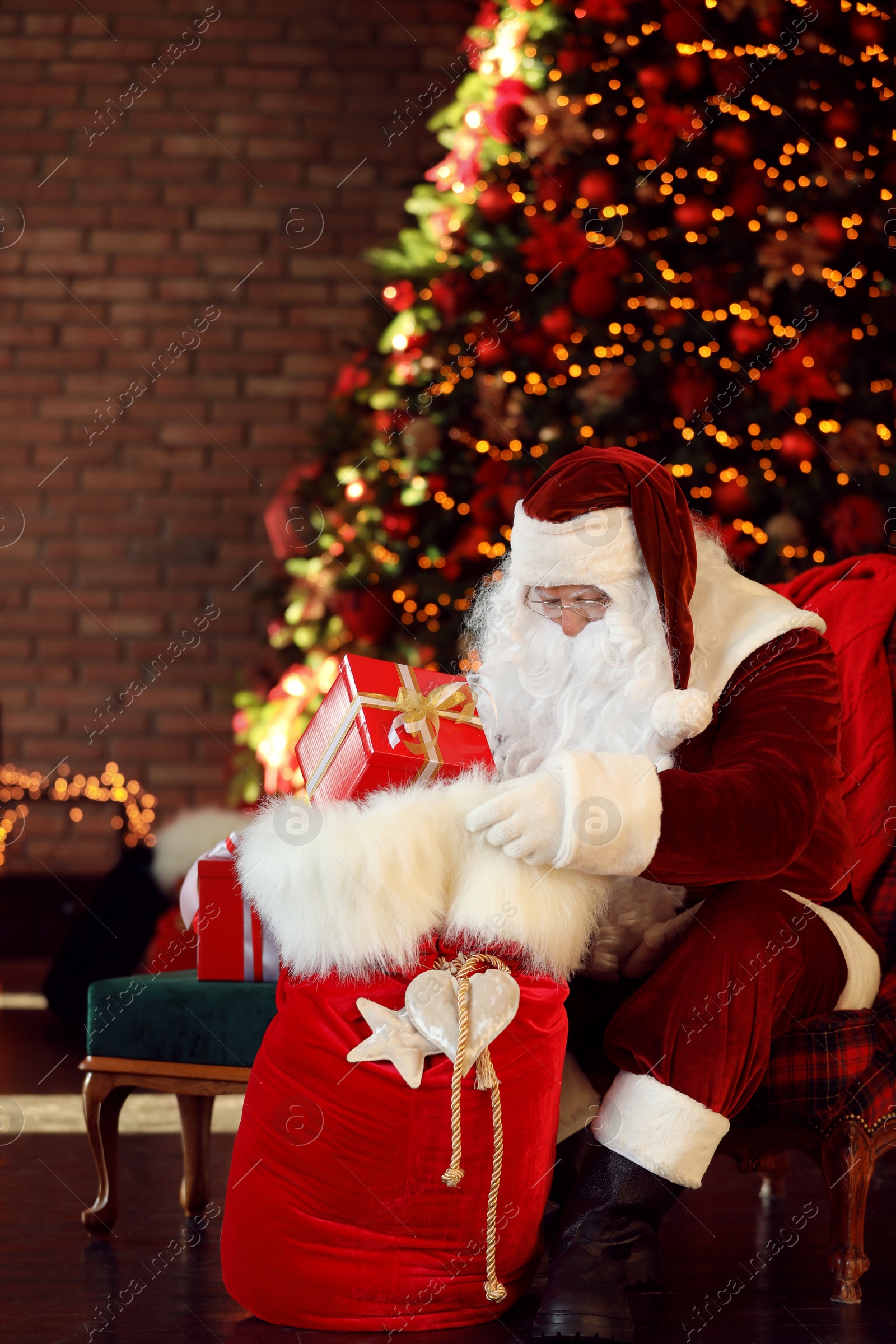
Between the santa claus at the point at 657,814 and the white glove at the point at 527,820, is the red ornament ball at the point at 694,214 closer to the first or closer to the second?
the santa claus at the point at 657,814

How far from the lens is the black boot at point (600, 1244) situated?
133cm

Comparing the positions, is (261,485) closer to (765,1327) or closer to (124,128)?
(124,128)

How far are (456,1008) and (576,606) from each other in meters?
0.56

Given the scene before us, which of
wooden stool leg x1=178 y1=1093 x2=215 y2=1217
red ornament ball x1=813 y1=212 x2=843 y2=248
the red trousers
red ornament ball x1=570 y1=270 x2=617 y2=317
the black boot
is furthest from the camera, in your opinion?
red ornament ball x1=570 y1=270 x2=617 y2=317

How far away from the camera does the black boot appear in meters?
1.33

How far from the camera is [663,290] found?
3.08 meters

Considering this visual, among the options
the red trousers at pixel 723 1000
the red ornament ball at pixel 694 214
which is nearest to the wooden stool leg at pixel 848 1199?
the red trousers at pixel 723 1000

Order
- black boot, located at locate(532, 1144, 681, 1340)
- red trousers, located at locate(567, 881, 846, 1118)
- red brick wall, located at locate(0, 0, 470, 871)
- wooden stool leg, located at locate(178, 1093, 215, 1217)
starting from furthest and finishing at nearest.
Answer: red brick wall, located at locate(0, 0, 470, 871) < wooden stool leg, located at locate(178, 1093, 215, 1217) < red trousers, located at locate(567, 881, 846, 1118) < black boot, located at locate(532, 1144, 681, 1340)

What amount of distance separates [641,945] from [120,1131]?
1.40 meters

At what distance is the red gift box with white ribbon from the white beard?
413 mm

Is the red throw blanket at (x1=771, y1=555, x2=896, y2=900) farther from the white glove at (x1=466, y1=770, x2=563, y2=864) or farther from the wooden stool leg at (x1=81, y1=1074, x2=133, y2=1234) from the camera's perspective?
the wooden stool leg at (x1=81, y1=1074, x2=133, y2=1234)

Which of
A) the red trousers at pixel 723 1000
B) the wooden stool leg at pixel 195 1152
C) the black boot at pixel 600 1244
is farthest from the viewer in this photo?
the wooden stool leg at pixel 195 1152

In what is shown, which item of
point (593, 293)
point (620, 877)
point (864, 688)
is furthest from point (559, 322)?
point (620, 877)

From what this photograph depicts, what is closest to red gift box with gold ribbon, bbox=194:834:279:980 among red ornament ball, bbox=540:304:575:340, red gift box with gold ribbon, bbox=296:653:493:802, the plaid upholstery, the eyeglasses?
red gift box with gold ribbon, bbox=296:653:493:802
